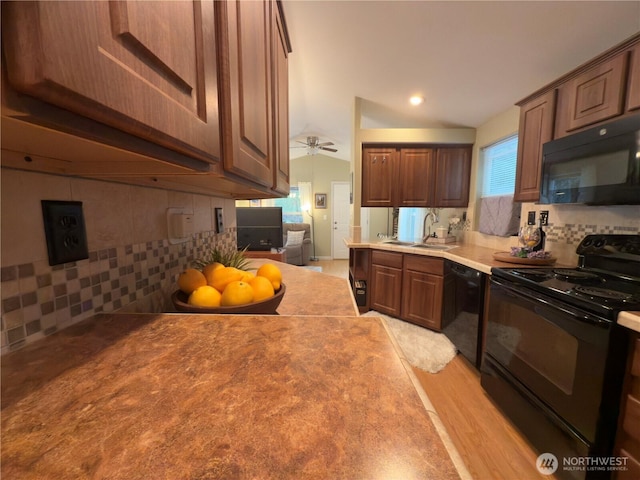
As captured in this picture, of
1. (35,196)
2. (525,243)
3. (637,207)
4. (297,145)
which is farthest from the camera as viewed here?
(297,145)

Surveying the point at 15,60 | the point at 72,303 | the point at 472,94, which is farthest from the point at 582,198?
the point at 72,303

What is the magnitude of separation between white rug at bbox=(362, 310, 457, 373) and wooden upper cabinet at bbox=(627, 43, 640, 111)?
5.83 feet

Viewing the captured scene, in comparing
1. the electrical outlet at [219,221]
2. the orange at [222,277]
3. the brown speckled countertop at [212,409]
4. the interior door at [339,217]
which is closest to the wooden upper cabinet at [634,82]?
the brown speckled countertop at [212,409]

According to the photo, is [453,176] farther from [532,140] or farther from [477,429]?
[477,429]

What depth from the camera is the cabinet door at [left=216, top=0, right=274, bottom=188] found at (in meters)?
0.55

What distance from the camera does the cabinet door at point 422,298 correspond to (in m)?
2.42

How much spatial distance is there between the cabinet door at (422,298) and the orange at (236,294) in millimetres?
2142

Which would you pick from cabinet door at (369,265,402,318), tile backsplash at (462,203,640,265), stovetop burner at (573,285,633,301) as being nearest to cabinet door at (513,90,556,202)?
tile backsplash at (462,203,640,265)

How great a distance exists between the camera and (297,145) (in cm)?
565

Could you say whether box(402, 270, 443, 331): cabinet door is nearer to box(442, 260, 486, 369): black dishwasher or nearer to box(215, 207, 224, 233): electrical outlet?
box(442, 260, 486, 369): black dishwasher

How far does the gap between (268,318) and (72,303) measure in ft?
1.43

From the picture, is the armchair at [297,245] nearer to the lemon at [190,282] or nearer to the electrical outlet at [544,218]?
the electrical outlet at [544,218]

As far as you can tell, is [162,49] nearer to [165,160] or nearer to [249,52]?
[165,160]

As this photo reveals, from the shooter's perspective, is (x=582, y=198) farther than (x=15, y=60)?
Yes
